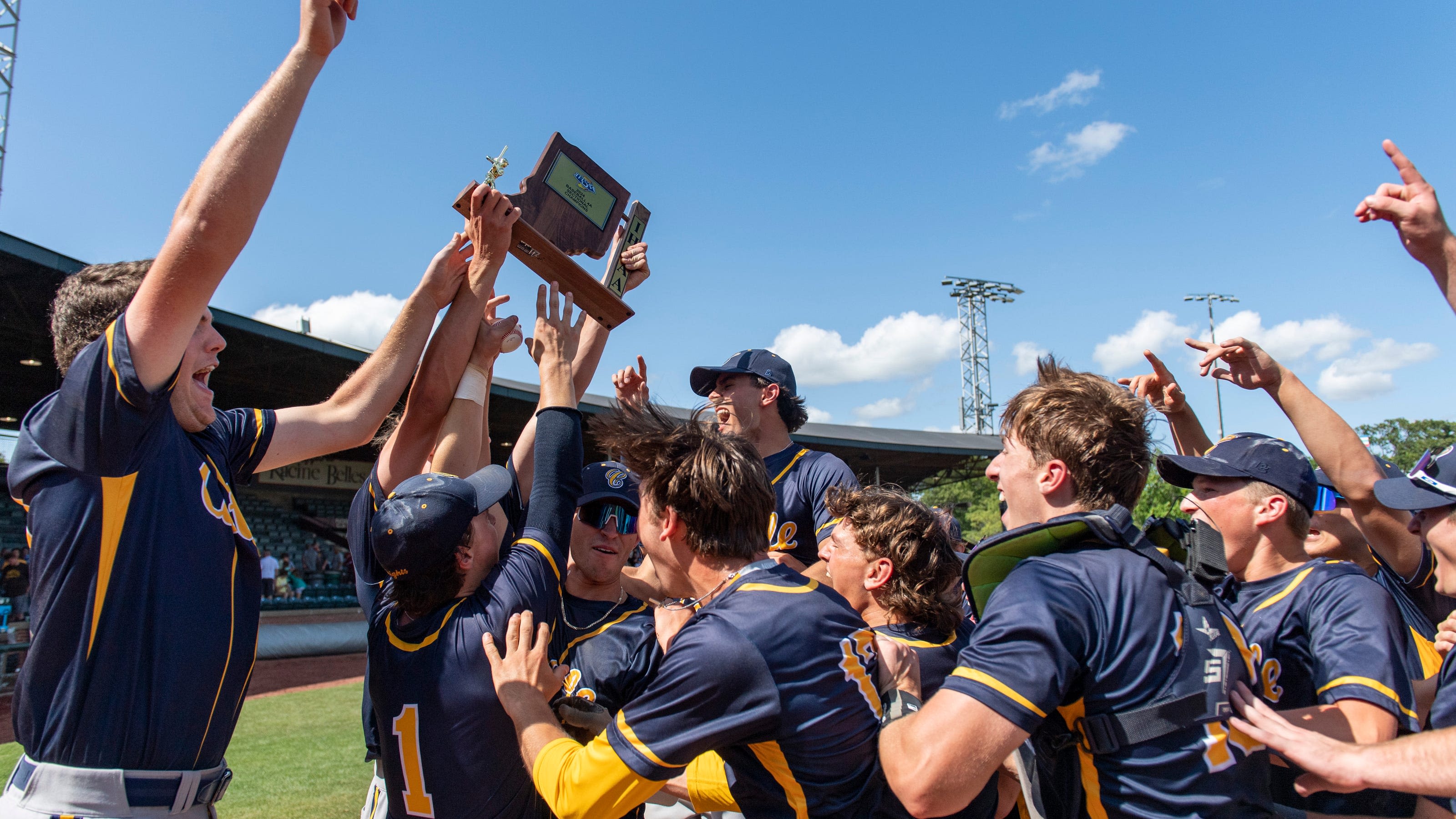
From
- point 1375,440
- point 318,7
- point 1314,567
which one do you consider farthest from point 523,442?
point 1375,440

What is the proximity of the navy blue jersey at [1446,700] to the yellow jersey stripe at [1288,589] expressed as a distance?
39cm

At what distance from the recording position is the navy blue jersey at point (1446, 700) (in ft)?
7.47

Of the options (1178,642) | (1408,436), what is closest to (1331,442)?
(1178,642)

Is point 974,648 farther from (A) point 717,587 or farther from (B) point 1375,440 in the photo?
(B) point 1375,440

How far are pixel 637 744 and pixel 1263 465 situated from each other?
2249mm

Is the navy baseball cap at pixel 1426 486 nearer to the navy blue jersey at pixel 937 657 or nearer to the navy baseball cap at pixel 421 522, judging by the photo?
the navy blue jersey at pixel 937 657

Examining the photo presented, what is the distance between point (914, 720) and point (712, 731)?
0.46m

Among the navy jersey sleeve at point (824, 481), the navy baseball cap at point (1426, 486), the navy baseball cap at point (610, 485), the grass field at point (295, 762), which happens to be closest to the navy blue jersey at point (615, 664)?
the navy baseball cap at point (610, 485)

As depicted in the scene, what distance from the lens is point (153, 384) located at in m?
1.83

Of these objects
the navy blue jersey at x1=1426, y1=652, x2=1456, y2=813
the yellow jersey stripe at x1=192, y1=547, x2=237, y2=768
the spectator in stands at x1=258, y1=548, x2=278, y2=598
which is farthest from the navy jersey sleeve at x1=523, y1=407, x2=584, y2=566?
the spectator in stands at x1=258, y1=548, x2=278, y2=598

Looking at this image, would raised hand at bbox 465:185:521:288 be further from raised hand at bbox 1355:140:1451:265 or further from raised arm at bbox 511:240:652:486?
raised hand at bbox 1355:140:1451:265

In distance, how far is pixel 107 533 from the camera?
1.93 m

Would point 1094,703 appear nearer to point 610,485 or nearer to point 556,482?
point 556,482

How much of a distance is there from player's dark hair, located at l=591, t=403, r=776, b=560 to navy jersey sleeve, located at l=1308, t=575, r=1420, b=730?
5.60 ft
